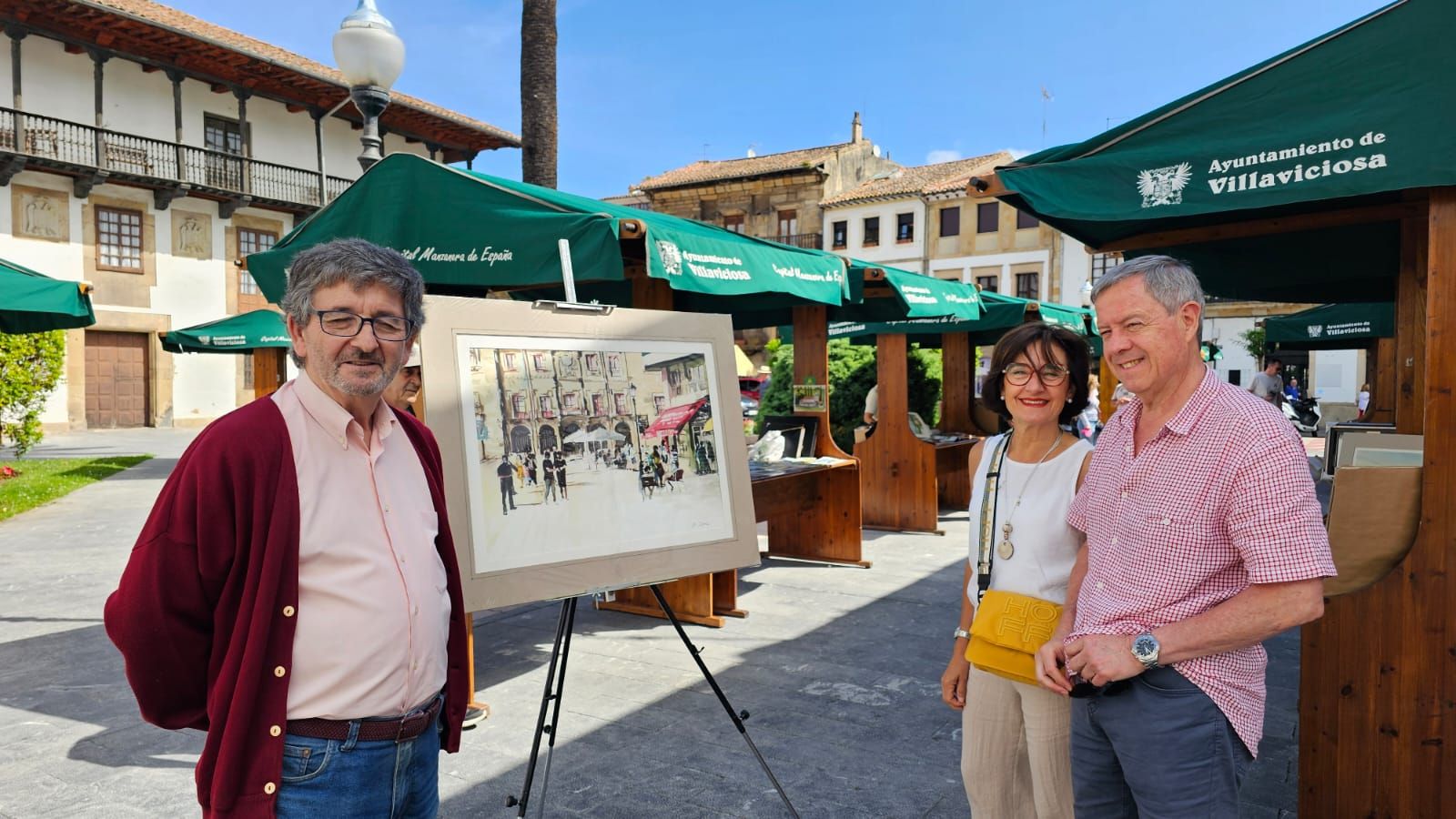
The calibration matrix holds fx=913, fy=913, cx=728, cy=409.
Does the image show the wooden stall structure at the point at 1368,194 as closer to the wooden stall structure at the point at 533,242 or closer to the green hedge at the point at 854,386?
Result: the wooden stall structure at the point at 533,242

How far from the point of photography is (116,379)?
79.2 feet

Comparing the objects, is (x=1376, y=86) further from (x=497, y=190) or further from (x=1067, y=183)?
(x=497, y=190)

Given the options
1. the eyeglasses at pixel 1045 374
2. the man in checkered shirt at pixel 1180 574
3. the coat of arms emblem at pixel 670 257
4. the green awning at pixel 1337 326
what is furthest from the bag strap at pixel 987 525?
the green awning at pixel 1337 326

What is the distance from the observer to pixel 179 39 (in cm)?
2348

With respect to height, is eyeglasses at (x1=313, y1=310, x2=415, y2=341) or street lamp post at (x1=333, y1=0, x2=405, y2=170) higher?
street lamp post at (x1=333, y1=0, x2=405, y2=170)

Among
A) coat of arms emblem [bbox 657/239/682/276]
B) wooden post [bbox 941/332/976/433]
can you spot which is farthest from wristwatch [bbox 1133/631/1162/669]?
wooden post [bbox 941/332/976/433]

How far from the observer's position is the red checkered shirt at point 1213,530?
162cm

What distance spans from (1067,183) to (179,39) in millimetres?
26882

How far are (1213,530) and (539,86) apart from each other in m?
8.84

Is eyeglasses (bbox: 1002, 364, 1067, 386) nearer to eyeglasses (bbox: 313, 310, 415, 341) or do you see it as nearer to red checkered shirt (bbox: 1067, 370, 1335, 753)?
red checkered shirt (bbox: 1067, 370, 1335, 753)

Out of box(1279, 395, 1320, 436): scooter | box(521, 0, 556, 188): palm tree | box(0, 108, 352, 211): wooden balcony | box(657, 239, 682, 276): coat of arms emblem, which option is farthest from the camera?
box(1279, 395, 1320, 436): scooter

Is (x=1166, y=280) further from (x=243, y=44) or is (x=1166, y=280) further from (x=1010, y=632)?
(x=243, y=44)

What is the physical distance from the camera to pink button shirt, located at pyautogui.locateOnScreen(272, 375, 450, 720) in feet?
5.44

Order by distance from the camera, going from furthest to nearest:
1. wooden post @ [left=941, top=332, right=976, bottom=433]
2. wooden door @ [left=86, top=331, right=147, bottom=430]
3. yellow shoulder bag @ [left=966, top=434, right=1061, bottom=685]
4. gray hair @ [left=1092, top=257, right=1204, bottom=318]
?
wooden door @ [left=86, top=331, right=147, bottom=430] < wooden post @ [left=941, top=332, right=976, bottom=433] < yellow shoulder bag @ [left=966, top=434, right=1061, bottom=685] < gray hair @ [left=1092, top=257, right=1204, bottom=318]
